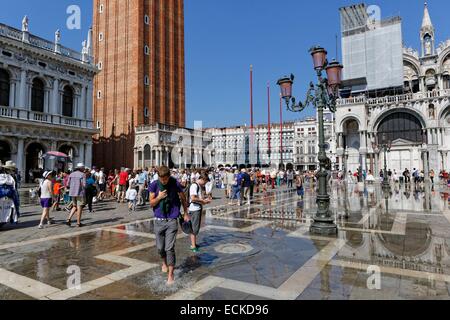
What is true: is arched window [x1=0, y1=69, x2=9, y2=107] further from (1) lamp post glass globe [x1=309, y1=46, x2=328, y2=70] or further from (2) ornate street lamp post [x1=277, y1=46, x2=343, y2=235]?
(1) lamp post glass globe [x1=309, y1=46, x2=328, y2=70]

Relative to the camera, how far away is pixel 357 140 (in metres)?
35.7

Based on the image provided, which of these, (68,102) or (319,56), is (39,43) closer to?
(68,102)

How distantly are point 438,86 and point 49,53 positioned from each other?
44427 mm

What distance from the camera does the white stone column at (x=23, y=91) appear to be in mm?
22750

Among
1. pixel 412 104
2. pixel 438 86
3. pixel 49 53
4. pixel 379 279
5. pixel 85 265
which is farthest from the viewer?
pixel 438 86

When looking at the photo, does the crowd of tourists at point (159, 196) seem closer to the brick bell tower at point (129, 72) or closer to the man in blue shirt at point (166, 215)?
the man in blue shirt at point (166, 215)

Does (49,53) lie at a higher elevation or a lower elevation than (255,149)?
higher

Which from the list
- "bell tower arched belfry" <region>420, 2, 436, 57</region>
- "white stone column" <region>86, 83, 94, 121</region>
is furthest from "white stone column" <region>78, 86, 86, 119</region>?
"bell tower arched belfry" <region>420, 2, 436, 57</region>

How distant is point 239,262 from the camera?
15.8 feet

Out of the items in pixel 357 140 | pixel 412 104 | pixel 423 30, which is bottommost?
pixel 357 140

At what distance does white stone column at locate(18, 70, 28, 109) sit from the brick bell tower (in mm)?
11444
